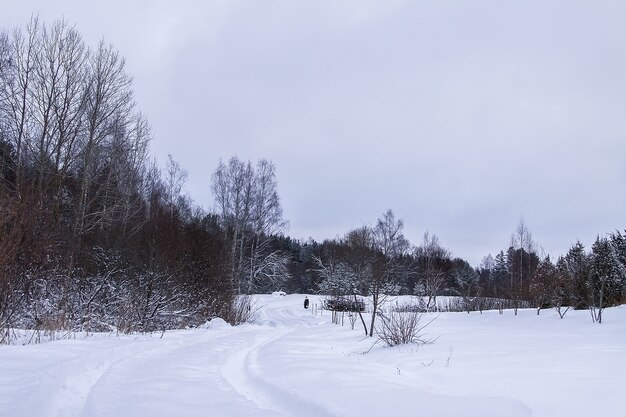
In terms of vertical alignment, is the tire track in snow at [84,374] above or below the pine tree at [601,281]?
below

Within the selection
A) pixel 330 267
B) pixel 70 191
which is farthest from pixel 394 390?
pixel 330 267

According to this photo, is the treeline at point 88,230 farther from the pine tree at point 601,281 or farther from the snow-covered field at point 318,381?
the pine tree at point 601,281

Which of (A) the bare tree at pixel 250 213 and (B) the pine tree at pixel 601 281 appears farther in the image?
(A) the bare tree at pixel 250 213

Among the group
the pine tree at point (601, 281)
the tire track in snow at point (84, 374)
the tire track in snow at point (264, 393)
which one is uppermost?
the pine tree at point (601, 281)

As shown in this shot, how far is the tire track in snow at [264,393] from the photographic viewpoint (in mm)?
5480

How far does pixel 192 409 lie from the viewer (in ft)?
17.6

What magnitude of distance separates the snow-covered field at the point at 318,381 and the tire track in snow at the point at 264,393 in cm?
2

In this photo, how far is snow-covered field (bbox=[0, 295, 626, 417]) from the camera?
5.08 metres

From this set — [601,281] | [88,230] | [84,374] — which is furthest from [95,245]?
[601,281]

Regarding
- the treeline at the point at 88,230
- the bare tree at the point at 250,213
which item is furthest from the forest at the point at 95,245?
the bare tree at the point at 250,213

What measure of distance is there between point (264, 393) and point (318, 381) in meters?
0.78

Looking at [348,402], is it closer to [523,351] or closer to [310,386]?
[310,386]

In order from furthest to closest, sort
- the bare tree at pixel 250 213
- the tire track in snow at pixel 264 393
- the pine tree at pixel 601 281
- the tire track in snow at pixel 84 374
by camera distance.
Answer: the bare tree at pixel 250 213
the pine tree at pixel 601 281
the tire track in snow at pixel 264 393
the tire track in snow at pixel 84 374

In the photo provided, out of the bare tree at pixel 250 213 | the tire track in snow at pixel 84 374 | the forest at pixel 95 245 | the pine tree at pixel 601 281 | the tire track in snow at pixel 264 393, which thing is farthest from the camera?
the bare tree at pixel 250 213
